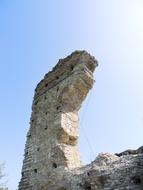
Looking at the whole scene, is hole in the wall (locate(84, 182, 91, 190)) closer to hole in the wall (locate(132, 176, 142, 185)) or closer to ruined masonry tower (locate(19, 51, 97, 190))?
ruined masonry tower (locate(19, 51, 97, 190))

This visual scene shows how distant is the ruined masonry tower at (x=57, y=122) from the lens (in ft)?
26.2

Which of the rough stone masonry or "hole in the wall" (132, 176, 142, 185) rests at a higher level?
the rough stone masonry

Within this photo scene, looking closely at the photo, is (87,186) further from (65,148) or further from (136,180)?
(65,148)

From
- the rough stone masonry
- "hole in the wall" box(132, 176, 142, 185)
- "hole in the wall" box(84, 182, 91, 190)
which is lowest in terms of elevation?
"hole in the wall" box(132, 176, 142, 185)

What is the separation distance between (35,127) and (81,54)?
9.06ft

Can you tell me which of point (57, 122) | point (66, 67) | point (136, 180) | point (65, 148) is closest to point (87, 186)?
point (136, 180)

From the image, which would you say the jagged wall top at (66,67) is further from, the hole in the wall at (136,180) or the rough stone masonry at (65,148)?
the hole in the wall at (136,180)

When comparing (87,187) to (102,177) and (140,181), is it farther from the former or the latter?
(140,181)

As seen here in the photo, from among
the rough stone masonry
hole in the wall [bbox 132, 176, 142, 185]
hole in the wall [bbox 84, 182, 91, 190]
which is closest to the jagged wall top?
the rough stone masonry

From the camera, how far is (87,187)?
6.61 metres

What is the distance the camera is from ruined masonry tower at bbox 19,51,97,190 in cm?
799

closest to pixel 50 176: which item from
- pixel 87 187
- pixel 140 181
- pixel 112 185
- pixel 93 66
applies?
pixel 87 187

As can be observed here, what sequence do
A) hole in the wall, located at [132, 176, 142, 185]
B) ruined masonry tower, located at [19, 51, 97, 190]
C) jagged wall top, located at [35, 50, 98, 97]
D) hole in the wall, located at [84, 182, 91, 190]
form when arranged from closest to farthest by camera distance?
hole in the wall, located at [132, 176, 142, 185]
hole in the wall, located at [84, 182, 91, 190]
ruined masonry tower, located at [19, 51, 97, 190]
jagged wall top, located at [35, 50, 98, 97]

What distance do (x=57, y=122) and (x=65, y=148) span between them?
82 cm
